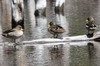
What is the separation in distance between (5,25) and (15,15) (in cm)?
247

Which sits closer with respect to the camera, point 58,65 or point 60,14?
point 58,65

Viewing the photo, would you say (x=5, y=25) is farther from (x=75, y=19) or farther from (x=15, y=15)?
(x=75, y=19)

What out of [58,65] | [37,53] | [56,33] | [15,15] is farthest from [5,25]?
[58,65]

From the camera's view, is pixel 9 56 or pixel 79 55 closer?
pixel 9 56

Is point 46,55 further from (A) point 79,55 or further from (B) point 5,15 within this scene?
(B) point 5,15

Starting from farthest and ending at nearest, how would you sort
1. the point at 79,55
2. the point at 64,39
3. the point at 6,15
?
1. the point at 6,15
2. the point at 64,39
3. the point at 79,55

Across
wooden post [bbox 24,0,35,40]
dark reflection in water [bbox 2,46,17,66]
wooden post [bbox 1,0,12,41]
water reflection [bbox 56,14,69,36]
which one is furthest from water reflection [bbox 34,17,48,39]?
dark reflection in water [bbox 2,46,17,66]

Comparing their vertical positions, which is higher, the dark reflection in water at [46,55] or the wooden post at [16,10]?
the wooden post at [16,10]

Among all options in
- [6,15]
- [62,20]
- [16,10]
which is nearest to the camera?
[16,10]

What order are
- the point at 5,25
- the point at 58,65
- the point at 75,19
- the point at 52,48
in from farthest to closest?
the point at 75,19 → the point at 5,25 → the point at 52,48 → the point at 58,65

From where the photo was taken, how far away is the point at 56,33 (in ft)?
65.1

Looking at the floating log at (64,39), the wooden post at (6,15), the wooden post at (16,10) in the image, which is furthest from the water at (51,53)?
the wooden post at (6,15)

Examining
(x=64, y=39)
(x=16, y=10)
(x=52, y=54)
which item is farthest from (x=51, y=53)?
(x=16, y=10)

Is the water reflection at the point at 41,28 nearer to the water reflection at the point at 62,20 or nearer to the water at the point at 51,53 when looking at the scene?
the water at the point at 51,53
